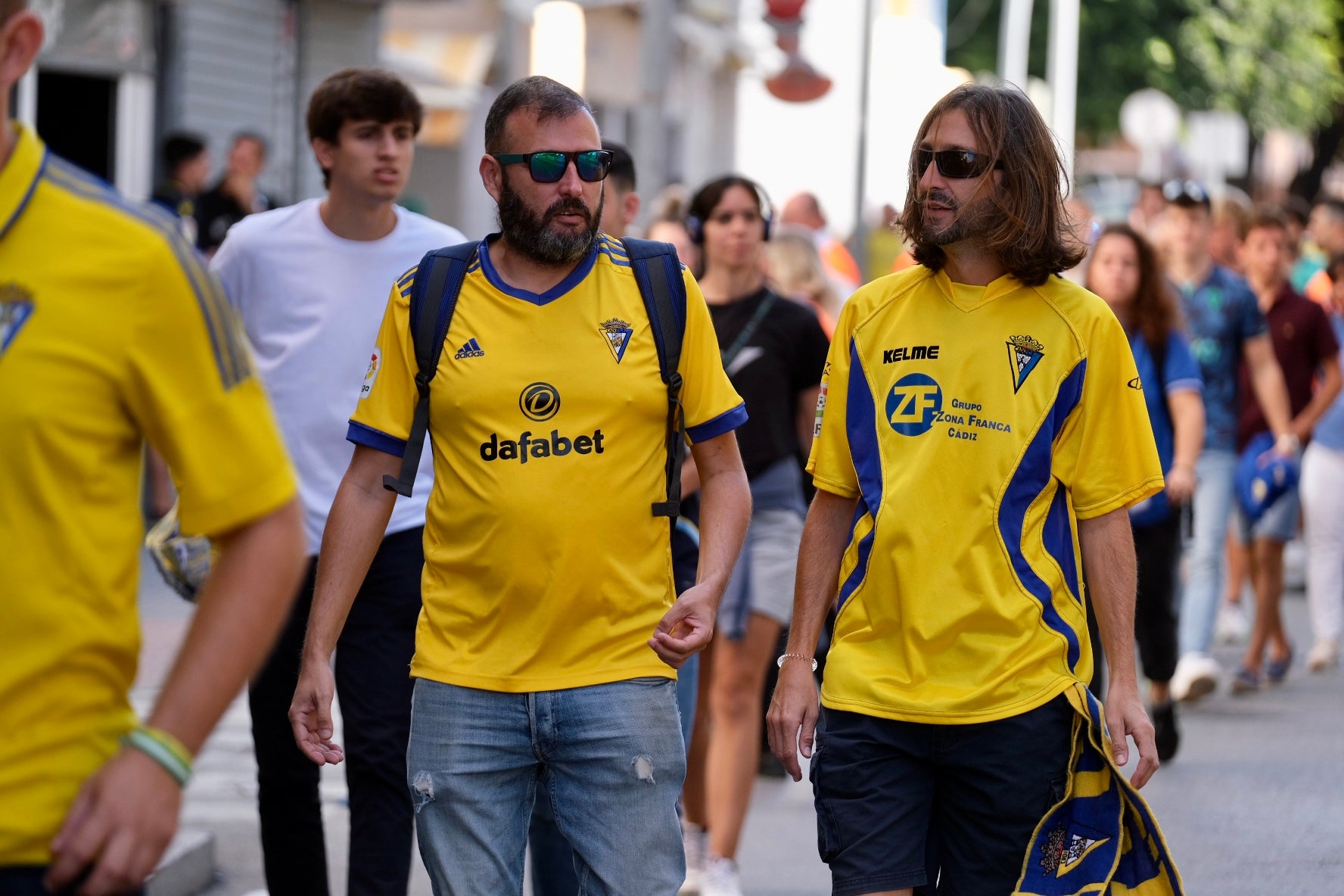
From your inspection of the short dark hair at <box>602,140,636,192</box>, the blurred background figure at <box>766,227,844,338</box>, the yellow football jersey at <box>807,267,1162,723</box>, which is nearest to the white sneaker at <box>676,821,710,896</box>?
the short dark hair at <box>602,140,636,192</box>

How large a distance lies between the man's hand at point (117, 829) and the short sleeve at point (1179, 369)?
5.91 m

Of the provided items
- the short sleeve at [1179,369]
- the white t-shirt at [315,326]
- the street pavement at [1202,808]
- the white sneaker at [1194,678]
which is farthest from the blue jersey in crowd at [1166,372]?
the white t-shirt at [315,326]

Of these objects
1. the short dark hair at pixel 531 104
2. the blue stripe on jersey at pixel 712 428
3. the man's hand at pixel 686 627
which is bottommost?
the man's hand at pixel 686 627

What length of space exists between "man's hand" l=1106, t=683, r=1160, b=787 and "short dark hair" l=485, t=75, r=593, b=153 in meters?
1.54

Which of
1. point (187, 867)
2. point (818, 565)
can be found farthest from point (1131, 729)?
point (187, 867)

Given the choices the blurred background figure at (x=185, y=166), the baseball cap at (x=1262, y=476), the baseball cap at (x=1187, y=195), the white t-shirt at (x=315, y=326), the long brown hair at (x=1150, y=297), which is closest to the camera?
the white t-shirt at (x=315, y=326)

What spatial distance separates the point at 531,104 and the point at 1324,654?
8.08 meters

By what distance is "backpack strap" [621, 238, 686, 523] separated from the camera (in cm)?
412

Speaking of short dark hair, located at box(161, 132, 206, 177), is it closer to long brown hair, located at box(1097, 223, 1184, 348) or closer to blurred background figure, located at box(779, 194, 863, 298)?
blurred background figure, located at box(779, 194, 863, 298)

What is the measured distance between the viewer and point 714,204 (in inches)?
266

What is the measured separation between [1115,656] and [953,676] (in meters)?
0.32

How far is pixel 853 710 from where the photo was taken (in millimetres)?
3961

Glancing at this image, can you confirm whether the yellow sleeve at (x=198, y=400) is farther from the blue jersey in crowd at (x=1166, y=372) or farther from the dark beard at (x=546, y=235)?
the blue jersey in crowd at (x=1166, y=372)

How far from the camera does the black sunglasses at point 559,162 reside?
4.14m
